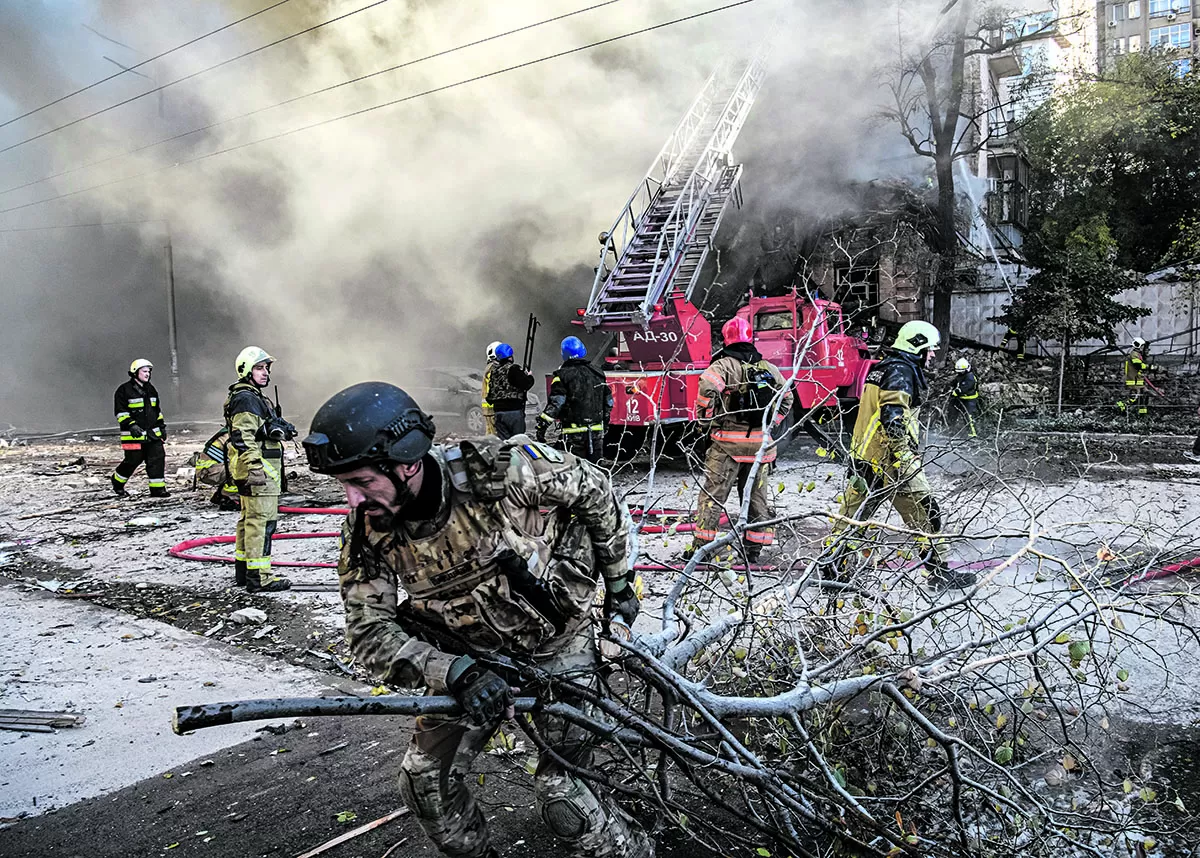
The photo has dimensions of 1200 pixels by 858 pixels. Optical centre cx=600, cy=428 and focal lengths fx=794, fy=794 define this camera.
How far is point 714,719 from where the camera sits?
6.76ft

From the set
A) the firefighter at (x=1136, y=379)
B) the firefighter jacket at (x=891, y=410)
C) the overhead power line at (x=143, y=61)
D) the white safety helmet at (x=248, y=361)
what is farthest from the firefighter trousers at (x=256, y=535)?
the overhead power line at (x=143, y=61)

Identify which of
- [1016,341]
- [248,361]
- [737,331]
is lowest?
[248,361]

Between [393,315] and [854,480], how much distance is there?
1738cm

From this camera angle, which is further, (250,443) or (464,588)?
(250,443)

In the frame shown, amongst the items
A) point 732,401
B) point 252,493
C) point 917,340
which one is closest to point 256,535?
point 252,493

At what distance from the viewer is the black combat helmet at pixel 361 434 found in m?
1.91

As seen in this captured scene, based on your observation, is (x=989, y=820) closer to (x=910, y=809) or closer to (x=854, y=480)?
(x=910, y=809)

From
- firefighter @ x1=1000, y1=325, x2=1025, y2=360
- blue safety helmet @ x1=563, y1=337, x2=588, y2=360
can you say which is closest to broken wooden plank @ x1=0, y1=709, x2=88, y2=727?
blue safety helmet @ x1=563, y1=337, x2=588, y2=360

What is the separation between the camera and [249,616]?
192 inches

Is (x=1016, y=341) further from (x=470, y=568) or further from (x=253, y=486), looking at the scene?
(x=470, y=568)

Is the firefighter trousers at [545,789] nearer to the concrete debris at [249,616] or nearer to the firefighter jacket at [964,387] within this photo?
the concrete debris at [249,616]

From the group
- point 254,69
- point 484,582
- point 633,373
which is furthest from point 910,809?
point 254,69

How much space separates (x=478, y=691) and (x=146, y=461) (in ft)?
28.6

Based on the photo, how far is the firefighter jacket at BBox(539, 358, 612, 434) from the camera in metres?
7.98
